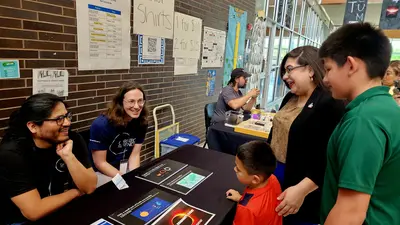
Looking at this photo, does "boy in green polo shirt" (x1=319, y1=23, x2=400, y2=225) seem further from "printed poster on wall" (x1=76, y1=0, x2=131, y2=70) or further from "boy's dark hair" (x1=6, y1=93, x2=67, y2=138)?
"printed poster on wall" (x1=76, y1=0, x2=131, y2=70)

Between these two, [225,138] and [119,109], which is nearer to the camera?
[119,109]

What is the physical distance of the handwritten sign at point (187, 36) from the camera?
3264 mm

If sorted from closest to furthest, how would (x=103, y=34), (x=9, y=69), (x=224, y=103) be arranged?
(x=9, y=69) → (x=103, y=34) → (x=224, y=103)

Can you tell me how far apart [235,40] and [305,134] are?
383 cm

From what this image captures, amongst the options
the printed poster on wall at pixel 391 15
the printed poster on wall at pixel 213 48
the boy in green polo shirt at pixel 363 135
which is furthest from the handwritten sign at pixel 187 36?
the printed poster on wall at pixel 391 15

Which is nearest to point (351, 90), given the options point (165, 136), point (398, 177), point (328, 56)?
point (328, 56)

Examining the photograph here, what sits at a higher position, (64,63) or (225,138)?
(64,63)

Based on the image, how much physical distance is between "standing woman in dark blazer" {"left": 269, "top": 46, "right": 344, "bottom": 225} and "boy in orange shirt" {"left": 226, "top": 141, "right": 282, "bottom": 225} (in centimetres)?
7

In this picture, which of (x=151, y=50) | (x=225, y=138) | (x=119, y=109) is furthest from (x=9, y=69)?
(x=225, y=138)

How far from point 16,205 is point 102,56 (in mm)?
1474

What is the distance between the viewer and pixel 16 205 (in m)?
1.20

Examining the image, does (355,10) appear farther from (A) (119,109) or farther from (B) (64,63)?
(B) (64,63)

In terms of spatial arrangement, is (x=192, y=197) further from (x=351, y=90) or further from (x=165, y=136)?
(x=165, y=136)

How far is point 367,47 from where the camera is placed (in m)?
0.72
